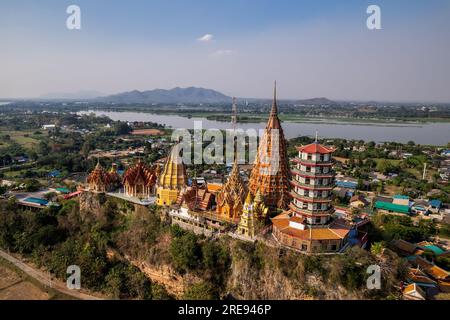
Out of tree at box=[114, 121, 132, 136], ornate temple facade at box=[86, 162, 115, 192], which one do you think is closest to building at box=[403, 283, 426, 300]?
ornate temple facade at box=[86, 162, 115, 192]

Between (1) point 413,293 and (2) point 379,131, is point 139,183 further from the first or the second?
(2) point 379,131

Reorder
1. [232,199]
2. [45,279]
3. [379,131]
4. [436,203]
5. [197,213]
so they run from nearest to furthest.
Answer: [232,199], [197,213], [45,279], [436,203], [379,131]

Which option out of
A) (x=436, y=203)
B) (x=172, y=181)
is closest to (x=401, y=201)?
(x=436, y=203)

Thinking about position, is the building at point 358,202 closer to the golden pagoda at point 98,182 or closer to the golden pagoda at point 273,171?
the golden pagoda at point 273,171

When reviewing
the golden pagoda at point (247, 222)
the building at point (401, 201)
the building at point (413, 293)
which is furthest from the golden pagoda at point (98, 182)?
the building at point (401, 201)

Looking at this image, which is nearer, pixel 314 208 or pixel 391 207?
pixel 314 208

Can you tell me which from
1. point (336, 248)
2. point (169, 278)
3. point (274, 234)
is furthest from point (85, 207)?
point (336, 248)
